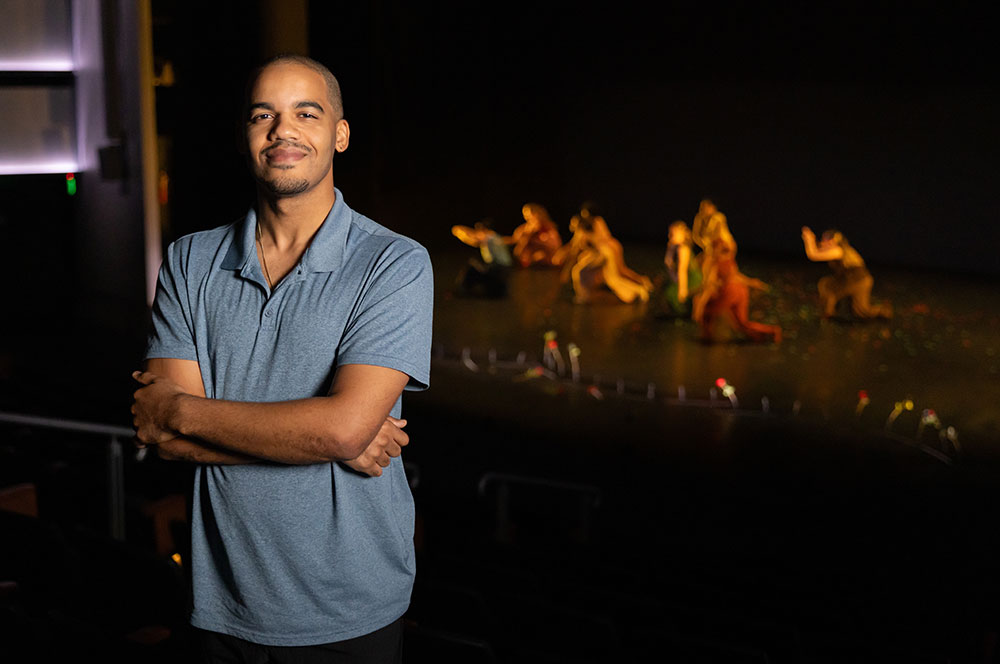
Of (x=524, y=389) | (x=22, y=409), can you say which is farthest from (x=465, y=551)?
(x=524, y=389)

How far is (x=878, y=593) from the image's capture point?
4289mm

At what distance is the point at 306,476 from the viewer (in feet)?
4.64

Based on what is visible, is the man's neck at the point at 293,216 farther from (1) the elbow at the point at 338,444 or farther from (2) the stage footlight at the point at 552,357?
(2) the stage footlight at the point at 552,357

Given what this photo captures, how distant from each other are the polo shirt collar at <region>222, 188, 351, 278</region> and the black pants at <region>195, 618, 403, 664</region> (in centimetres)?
52

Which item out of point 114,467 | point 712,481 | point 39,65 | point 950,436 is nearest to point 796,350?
point 950,436

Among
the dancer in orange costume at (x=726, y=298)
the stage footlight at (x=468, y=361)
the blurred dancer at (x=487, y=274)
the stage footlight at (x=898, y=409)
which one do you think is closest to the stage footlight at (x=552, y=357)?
the stage footlight at (x=468, y=361)

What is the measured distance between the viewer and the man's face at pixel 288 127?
4.63ft

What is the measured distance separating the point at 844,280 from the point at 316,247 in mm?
8910

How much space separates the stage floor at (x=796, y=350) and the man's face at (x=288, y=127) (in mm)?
5987

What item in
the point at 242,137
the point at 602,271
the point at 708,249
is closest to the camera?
the point at 242,137

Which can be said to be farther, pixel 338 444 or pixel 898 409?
pixel 898 409

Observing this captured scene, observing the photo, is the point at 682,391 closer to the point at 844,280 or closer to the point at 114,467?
the point at 844,280

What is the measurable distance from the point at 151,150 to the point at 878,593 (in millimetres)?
7778

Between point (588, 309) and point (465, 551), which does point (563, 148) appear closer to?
A: point (588, 309)
